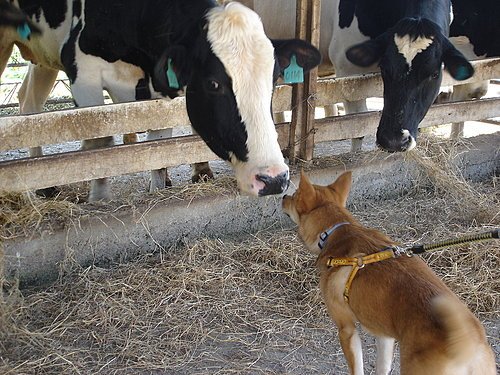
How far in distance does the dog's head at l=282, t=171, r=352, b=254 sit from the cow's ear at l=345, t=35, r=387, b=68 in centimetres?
231

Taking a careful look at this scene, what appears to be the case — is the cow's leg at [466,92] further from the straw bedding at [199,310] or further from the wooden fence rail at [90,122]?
the wooden fence rail at [90,122]

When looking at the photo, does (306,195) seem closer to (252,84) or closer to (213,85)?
(252,84)

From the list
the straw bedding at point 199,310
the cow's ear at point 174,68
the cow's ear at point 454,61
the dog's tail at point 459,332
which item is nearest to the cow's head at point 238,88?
the cow's ear at point 174,68

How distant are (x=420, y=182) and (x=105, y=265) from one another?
3.07 m

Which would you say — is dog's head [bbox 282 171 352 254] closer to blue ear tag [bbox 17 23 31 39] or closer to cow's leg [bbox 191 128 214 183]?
cow's leg [bbox 191 128 214 183]

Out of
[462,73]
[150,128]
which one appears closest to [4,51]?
[150,128]

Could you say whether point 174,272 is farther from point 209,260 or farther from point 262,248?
point 262,248

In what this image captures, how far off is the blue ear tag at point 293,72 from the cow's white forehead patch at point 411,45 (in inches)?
47.2

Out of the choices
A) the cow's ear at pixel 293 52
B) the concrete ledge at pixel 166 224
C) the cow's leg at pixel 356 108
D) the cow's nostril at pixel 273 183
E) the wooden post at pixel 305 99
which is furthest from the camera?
the cow's leg at pixel 356 108

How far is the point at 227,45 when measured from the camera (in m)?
3.84

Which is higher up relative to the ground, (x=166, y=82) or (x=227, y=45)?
(x=227, y=45)

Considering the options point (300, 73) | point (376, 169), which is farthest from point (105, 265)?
point (376, 169)

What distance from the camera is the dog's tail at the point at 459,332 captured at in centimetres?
238

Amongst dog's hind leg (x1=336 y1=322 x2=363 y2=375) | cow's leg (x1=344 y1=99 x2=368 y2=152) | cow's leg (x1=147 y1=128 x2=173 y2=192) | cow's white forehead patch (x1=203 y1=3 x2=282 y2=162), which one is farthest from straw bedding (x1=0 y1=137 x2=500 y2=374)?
cow's leg (x1=344 y1=99 x2=368 y2=152)
